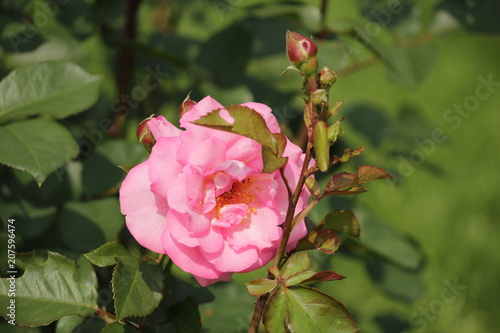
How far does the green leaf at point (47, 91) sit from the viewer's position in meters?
0.92

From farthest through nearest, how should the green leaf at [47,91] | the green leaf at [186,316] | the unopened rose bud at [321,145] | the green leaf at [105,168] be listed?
the green leaf at [105,168]
the green leaf at [47,91]
the green leaf at [186,316]
the unopened rose bud at [321,145]

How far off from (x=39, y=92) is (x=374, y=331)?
3.95 feet

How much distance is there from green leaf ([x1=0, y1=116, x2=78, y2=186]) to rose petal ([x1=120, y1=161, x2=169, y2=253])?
19cm

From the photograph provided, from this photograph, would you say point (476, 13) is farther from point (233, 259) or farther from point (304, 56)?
point (233, 259)

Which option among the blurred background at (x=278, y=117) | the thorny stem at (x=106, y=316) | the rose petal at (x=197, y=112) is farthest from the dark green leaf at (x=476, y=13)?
the thorny stem at (x=106, y=316)

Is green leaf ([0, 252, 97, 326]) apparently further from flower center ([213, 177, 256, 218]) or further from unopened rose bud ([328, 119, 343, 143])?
unopened rose bud ([328, 119, 343, 143])

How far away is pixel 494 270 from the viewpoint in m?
2.07

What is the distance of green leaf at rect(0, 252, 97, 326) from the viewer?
2.35 ft

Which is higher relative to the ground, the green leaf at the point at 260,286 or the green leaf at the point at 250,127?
the green leaf at the point at 250,127

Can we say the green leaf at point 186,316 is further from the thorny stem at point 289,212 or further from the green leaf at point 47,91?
the green leaf at point 47,91

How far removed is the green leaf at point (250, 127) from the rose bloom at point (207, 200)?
0.09 ft

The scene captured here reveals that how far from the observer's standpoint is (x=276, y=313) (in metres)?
0.62

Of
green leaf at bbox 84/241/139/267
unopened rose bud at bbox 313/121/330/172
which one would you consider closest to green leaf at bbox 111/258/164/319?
green leaf at bbox 84/241/139/267

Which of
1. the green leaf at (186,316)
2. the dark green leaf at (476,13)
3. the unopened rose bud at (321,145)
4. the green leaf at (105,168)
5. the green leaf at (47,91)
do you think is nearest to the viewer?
the unopened rose bud at (321,145)
